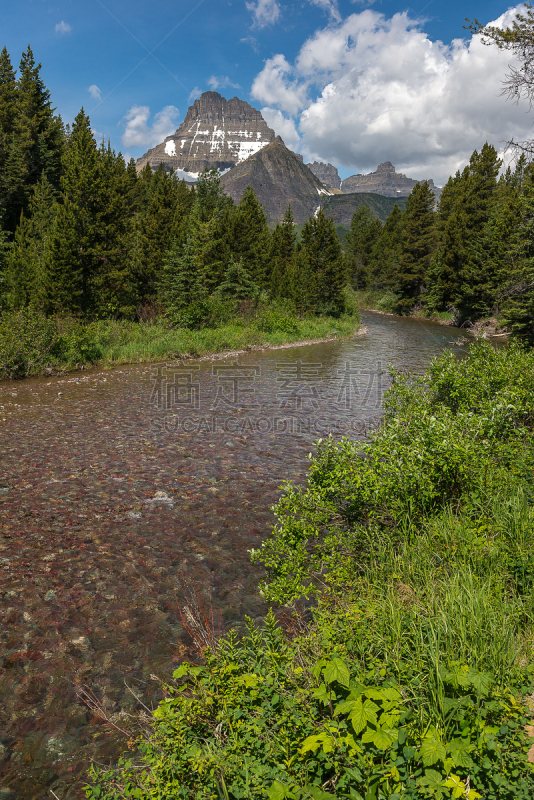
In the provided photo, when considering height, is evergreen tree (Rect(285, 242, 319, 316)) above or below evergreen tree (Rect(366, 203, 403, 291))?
below

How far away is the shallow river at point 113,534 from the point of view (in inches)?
164

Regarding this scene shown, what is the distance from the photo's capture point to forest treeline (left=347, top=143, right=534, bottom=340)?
38.1 metres

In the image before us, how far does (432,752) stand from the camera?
2322 millimetres

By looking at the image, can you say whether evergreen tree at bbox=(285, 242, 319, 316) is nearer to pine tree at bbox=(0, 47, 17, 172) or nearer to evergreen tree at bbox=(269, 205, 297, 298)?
evergreen tree at bbox=(269, 205, 297, 298)

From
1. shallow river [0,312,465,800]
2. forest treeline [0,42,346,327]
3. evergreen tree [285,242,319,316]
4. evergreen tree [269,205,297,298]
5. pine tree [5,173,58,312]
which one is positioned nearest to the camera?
shallow river [0,312,465,800]

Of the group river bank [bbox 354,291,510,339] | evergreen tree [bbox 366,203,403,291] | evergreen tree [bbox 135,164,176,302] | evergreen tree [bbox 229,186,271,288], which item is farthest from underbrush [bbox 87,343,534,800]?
evergreen tree [bbox 366,203,403,291]

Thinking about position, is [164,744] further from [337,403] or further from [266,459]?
[337,403]

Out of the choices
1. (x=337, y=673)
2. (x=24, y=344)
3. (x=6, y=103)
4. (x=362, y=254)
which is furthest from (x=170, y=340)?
(x=362, y=254)

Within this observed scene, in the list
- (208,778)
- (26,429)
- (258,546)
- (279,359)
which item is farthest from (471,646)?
(279,359)

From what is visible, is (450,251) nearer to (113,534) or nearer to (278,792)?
(113,534)

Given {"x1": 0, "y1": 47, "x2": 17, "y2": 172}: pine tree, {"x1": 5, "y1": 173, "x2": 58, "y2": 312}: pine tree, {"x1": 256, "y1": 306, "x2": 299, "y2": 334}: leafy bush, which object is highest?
{"x1": 0, "y1": 47, "x2": 17, "y2": 172}: pine tree

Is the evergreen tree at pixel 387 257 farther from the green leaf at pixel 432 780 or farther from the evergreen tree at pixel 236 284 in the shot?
the green leaf at pixel 432 780

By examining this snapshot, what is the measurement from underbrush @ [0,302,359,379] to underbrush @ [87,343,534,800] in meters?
17.7

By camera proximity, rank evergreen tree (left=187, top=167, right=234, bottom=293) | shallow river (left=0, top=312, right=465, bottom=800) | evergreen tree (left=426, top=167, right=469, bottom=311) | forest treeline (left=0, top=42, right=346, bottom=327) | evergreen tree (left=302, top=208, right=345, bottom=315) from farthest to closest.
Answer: evergreen tree (left=426, top=167, right=469, bottom=311) < evergreen tree (left=302, top=208, right=345, bottom=315) < evergreen tree (left=187, top=167, right=234, bottom=293) < forest treeline (left=0, top=42, right=346, bottom=327) < shallow river (left=0, top=312, right=465, bottom=800)
